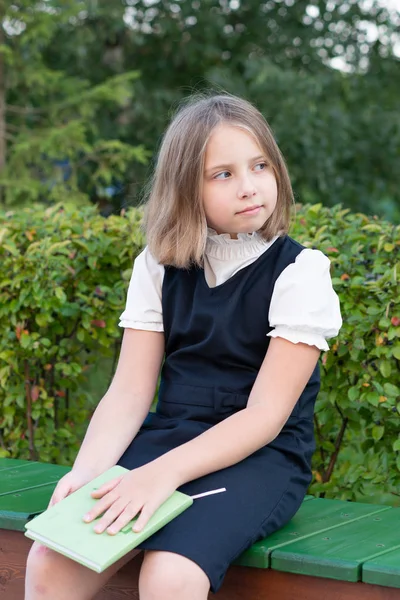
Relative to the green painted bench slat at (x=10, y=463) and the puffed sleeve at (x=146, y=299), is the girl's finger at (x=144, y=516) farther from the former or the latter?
the green painted bench slat at (x=10, y=463)

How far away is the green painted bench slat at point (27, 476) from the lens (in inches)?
105

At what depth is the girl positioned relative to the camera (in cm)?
198

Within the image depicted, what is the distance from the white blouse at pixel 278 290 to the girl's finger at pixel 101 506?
1.79ft

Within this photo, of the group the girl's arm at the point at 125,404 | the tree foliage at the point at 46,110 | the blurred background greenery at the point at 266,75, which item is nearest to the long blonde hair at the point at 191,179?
the girl's arm at the point at 125,404

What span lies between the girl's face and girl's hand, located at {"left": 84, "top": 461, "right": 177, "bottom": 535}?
657mm

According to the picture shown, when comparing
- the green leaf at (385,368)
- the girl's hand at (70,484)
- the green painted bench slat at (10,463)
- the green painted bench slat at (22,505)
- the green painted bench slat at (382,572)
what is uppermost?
the green leaf at (385,368)

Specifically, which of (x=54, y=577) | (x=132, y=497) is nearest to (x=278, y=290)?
(x=132, y=497)

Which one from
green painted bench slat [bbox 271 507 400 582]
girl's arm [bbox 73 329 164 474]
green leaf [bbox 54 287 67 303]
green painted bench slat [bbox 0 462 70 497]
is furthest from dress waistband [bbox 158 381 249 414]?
green leaf [bbox 54 287 67 303]

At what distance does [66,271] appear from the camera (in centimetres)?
334

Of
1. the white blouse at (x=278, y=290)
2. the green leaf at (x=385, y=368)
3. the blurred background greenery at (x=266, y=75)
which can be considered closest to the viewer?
the white blouse at (x=278, y=290)

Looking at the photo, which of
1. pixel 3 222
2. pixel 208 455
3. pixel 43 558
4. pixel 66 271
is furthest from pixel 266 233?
pixel 3 222

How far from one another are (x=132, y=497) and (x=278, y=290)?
0.63 metres

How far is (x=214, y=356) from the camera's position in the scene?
7.44ft

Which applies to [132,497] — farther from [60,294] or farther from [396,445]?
[60,294]
